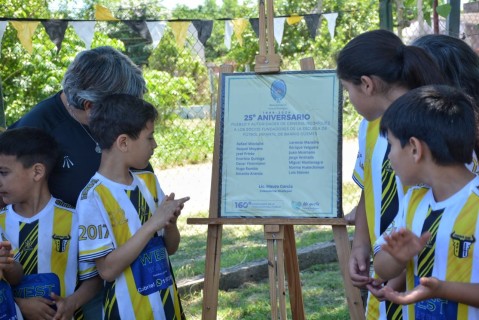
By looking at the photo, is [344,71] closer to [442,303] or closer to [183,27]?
[442,303]

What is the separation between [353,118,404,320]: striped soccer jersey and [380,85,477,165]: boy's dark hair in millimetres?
375

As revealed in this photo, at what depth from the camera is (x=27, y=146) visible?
122 inches

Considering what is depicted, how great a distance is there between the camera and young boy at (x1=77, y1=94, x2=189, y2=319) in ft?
9.90

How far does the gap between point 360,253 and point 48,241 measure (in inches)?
49.5

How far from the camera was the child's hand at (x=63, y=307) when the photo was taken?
3.05 m

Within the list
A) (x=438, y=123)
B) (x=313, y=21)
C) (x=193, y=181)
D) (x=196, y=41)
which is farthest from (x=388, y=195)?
(x=196, y=41)

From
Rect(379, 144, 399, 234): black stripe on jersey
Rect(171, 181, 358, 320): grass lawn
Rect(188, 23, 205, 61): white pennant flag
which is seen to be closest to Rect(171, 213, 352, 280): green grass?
Rect(171, 181, 358, 320): grass lawn

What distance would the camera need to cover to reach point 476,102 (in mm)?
2855

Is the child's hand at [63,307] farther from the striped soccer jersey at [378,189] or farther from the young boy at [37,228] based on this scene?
the striped soccer jersey at [378,189]

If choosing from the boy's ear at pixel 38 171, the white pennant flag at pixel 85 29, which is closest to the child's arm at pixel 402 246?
the boy's ear at pixel 38 171

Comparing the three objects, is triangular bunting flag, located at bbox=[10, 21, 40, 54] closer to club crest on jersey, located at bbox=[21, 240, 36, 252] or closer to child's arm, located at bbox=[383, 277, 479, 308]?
club crest on jersey, located at bbox=[21, 240, 36, 252]

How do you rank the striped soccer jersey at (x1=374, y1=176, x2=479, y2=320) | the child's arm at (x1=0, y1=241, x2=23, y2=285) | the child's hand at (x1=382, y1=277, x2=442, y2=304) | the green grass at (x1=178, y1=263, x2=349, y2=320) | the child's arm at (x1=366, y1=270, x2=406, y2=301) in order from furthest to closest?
the green grass at (x1=178, y1=263, x2=349, y2=320) < the child's arm at (x1=0, y1=241, x2=23, y2=285) < the child's arm at (x1=366, y1=270, x2=406, y2=301) < the striped soccer jersey at (x1=374, y1=176, x2=479, y2=320) < the child's hand at (x1=382, y1=277, x2=442, y2=304)

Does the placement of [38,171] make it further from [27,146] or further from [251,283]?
[251,283]

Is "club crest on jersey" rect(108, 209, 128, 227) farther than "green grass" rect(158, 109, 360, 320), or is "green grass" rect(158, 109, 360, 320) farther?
"green grass" rect(158, 109, 360, 320)
